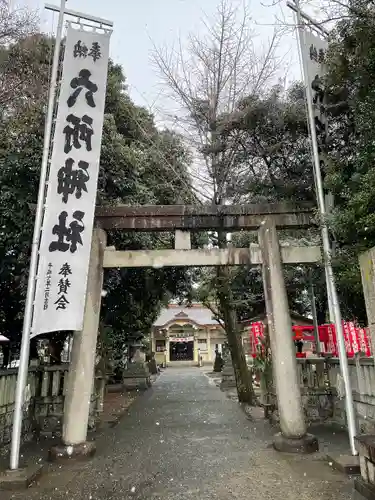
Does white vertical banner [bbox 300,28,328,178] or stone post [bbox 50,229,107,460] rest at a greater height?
white vertical banner [bbox 300,28,328,178]

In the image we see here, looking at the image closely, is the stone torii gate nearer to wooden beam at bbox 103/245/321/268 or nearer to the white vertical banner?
wooden beam at bbox 103/245/321/268

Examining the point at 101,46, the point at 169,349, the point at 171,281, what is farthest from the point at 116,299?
the point at 169,349

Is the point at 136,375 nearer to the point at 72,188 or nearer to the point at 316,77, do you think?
the point at 72,188

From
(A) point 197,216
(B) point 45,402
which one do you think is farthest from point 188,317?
(A) point 197,216

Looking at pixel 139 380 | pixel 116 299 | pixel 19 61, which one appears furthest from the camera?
pixel 139 380

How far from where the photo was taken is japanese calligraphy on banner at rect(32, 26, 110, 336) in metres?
5.88

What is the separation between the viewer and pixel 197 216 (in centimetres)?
717

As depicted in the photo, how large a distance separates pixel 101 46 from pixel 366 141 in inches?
192

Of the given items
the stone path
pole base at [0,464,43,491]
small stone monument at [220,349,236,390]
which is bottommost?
the stone path

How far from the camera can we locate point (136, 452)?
6.62 meters

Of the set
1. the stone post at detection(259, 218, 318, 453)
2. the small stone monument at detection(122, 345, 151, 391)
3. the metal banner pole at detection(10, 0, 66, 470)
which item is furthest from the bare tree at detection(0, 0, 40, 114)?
the small stone monument at detection(122, 345, 151, 391)

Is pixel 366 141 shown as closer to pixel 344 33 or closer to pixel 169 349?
pixel 344 33

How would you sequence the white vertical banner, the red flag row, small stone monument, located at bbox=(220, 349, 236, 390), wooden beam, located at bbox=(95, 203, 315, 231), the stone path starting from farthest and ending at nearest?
small stone monument, located at bbox=(220, 349, 236, 390)
the red flag row
wooden beam, located at bbox=(95, 203, 315, 231)
the white vertical banner
the stone path

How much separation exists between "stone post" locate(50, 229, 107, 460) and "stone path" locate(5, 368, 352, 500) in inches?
15.8
